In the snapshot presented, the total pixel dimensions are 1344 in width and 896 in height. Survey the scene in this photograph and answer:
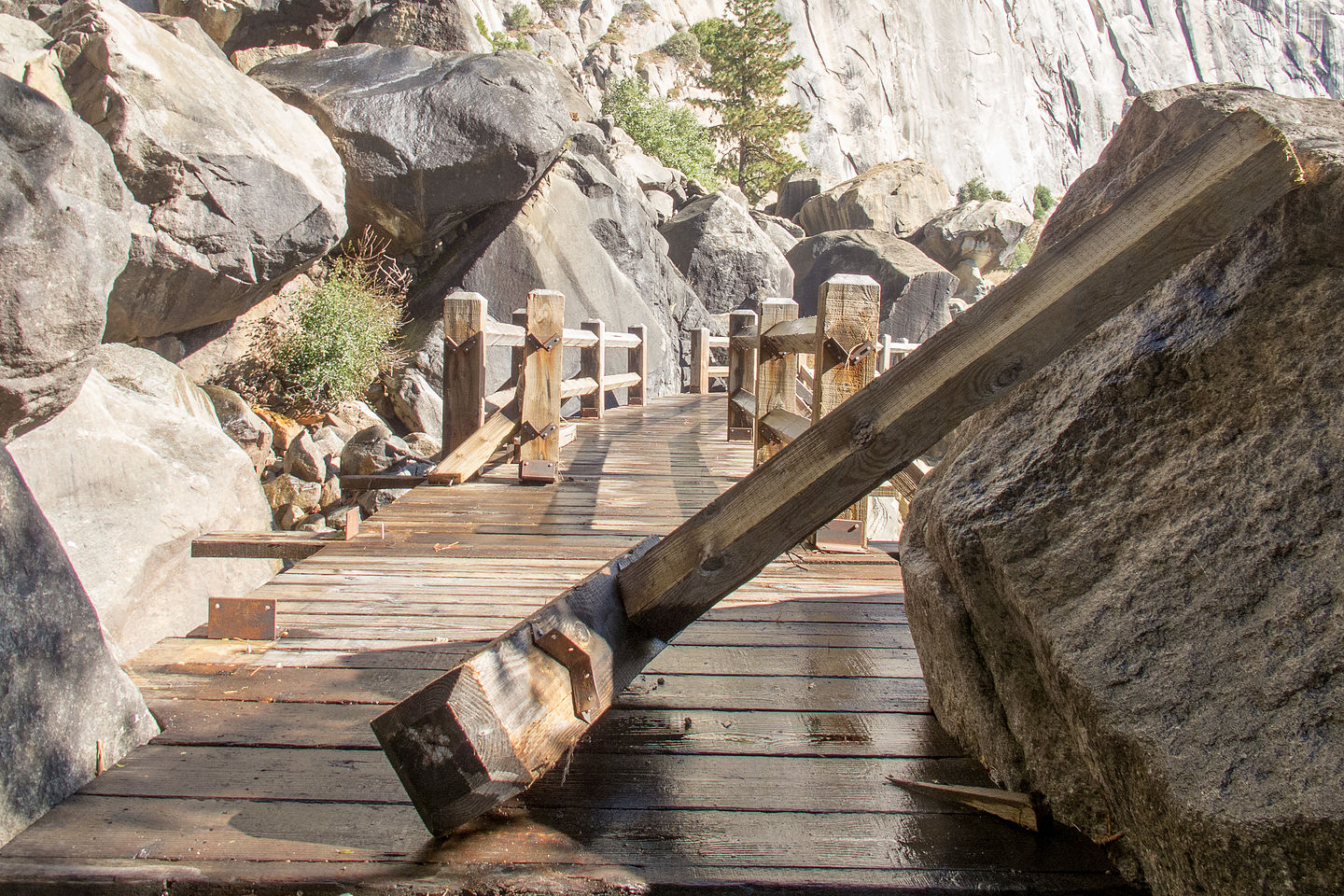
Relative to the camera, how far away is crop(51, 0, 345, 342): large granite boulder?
8.73 metres

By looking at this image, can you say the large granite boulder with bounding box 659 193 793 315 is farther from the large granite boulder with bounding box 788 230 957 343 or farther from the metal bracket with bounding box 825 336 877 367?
the metal bracket with bounding box 825 336 877 367

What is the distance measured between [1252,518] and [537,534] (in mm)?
3100

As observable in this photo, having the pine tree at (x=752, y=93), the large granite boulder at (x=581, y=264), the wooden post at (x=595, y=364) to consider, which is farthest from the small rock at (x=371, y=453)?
the pine tree at (x=752, y=93)

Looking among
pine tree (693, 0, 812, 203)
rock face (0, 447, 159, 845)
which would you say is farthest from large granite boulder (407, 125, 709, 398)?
pine tree (693, 0, 812, 203)

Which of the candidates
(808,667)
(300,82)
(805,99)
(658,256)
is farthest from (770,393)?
(805,99)

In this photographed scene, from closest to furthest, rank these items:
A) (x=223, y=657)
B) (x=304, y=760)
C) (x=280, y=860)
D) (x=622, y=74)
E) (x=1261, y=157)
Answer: (x=1261, y=157), (x=280, y=860), (x=304, y=760), (x=223, y=657), (x=622, y=74)

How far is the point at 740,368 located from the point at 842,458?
5306 mm

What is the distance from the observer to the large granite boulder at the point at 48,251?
1398mm

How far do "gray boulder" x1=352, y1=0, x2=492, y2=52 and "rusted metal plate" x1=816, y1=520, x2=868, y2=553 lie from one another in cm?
1330

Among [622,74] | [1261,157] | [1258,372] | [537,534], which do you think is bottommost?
[537,534]

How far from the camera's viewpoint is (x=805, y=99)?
124ft

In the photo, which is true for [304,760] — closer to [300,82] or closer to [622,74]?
[300,82]

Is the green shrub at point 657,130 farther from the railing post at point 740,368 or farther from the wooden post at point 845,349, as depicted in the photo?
the wooden post at point 845,349

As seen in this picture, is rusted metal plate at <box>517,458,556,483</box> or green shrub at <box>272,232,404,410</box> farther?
green shrub at <box>272,232,404,410</box>
